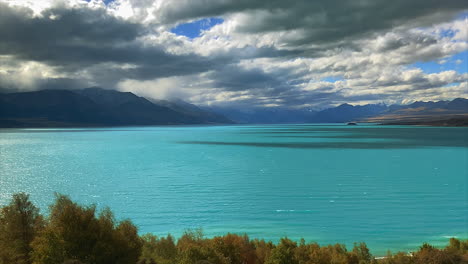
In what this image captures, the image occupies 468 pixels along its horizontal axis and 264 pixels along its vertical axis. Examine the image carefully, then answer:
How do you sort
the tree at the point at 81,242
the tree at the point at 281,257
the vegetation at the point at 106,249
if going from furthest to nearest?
the tree at the point at 281,257
the vegetation at the point at 106,249
the tree at the point at 81,242

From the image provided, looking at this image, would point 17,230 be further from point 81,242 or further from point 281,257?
point 281,257

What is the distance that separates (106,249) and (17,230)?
1212 cm

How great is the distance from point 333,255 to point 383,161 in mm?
97139

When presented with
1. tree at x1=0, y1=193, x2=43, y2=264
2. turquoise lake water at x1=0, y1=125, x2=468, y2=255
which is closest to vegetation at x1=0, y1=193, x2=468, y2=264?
tree at x1=0, y1=193, x2=43, y2=264

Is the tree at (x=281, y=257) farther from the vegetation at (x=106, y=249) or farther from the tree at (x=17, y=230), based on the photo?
the tree at (x=17, y=230)

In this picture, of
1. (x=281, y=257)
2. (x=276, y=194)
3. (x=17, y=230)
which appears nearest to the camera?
(x=281, y=257)

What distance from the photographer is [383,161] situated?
11581 cm

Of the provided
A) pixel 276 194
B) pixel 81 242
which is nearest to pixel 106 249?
pixel 81 242

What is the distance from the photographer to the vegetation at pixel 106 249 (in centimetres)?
2747

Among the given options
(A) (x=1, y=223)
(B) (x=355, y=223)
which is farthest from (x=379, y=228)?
(A) (x=1, y=223)

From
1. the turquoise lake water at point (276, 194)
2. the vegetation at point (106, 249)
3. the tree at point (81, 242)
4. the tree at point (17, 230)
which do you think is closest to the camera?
the tree at point (81, 242)

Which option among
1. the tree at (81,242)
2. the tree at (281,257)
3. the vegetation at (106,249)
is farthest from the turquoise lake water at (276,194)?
the tree at (81,242)

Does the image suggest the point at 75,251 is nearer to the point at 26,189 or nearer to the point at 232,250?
the point at 232,250

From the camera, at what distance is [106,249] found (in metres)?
28.1
